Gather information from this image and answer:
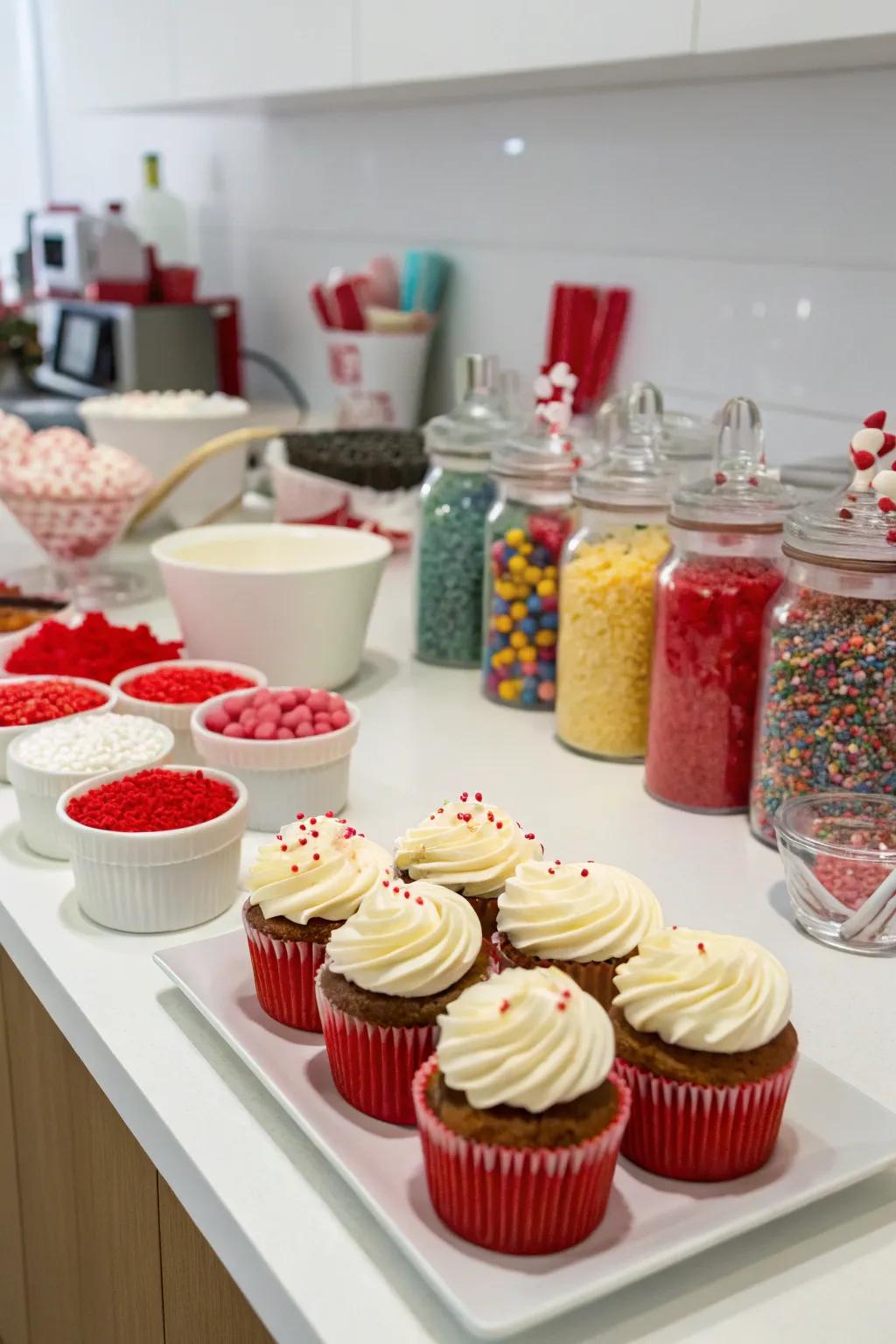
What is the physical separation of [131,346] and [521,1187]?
2.15 m

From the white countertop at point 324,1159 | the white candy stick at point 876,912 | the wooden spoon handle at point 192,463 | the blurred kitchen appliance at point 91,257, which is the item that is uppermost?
the blurred kitchen appliance at point 91,257

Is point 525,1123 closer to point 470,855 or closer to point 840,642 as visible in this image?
point 470,855

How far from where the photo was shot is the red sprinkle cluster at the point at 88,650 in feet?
4.35

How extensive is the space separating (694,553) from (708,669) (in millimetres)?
100

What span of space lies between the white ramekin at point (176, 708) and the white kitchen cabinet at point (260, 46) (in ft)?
3.02

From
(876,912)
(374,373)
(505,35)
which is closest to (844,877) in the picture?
(876,912)

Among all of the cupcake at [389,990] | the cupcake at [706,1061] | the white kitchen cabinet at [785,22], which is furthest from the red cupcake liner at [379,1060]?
the white kitchen cabinet at [785,22]

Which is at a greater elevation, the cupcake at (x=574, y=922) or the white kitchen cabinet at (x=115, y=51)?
the white kitchen cabinet at (x=115, y=51)

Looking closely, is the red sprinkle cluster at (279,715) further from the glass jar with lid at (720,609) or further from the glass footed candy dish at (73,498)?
the glass footed candy dish at (73,498)

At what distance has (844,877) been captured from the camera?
955mm

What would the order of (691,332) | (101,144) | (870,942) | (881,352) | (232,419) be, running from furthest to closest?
(101,144) → (232,419) → (691,332) → (881,352) → (870,942)

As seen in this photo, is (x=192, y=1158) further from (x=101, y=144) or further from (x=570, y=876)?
(x=101, y=144)

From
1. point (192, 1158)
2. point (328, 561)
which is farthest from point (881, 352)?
point (192, 1158)

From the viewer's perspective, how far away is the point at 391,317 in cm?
223
